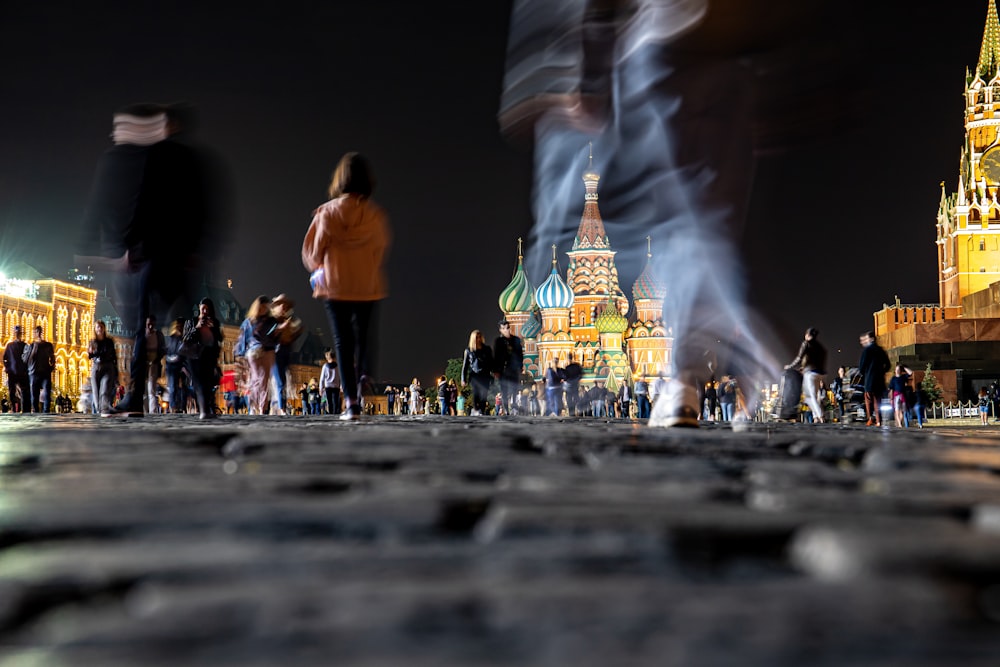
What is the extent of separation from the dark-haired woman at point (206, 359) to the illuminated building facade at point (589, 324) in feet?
396

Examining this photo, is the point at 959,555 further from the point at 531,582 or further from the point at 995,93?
the point at 995,93

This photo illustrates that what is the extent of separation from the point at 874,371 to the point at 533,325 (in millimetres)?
122829

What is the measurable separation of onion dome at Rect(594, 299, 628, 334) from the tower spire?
53838 mm

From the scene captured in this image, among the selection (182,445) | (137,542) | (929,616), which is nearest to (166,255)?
(182,445)

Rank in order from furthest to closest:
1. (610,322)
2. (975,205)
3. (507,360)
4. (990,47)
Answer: (990,47), (975,205), (610,322), (507,360)

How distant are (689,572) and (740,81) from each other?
4986mm

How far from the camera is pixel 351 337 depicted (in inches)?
343

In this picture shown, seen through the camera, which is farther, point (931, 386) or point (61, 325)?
point (61, 325)

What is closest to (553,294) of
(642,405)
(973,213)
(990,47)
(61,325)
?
(973,213)

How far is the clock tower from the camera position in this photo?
462ft

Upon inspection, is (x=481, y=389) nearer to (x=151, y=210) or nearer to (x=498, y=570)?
(x=151, y=210)

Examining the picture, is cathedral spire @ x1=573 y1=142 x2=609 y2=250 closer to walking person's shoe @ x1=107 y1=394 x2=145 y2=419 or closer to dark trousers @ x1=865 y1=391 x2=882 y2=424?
dark trousers @ x1=865 y1=391 x2=882 y2=424

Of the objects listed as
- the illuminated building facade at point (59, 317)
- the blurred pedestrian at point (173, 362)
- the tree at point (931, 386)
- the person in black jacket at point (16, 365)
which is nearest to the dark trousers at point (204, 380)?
the blurred pedestrian at point (173, 362)

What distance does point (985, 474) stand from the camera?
3.49 meters
